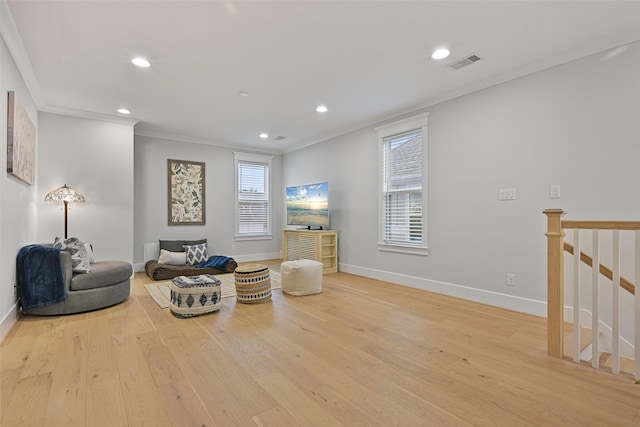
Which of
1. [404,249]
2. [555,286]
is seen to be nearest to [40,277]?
[404,249]

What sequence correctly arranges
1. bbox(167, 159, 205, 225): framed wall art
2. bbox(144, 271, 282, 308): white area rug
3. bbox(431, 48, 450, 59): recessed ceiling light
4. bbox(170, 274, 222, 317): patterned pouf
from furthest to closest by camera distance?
bbox(167, 159, 205, 225): framed wall art < bbox(144, 271, 282, 308): white area rug < bbox(170, 274, 222, 317): patterned pouf < bbox(431, 48, 450, 59): recessed ceiling light

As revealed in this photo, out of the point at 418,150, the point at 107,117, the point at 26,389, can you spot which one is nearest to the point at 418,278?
the point at 418,150

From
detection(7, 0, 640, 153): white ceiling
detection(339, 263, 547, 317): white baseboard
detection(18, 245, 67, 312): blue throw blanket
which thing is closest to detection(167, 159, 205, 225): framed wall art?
detection(7, 0, 640, 153): white ceiling

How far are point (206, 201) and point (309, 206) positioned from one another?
2.18 m

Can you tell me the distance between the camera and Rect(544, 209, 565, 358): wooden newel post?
2.30 meters

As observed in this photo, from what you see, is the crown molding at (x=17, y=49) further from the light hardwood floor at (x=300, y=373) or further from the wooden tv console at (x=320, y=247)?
the wooden tv console at (x=320, y=247)

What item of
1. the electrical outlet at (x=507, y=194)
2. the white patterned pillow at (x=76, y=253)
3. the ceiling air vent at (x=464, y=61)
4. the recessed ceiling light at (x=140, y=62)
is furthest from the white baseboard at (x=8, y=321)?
the electrical outlet at (x=507, y=194)

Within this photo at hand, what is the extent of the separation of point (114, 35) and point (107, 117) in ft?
8.58

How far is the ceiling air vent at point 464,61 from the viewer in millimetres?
3111

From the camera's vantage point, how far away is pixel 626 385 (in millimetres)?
1919

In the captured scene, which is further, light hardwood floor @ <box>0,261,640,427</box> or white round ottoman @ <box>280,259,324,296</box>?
white round ottoman @ <box>280,259,324,296</box>

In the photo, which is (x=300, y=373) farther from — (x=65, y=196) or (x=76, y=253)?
(x=65, y=196)

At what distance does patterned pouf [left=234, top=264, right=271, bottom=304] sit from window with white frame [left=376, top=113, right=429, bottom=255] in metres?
2.06

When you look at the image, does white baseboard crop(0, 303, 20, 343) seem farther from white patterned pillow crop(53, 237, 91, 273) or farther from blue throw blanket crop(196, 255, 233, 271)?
blue throw blanket crop(196, 255, 233, 271)
